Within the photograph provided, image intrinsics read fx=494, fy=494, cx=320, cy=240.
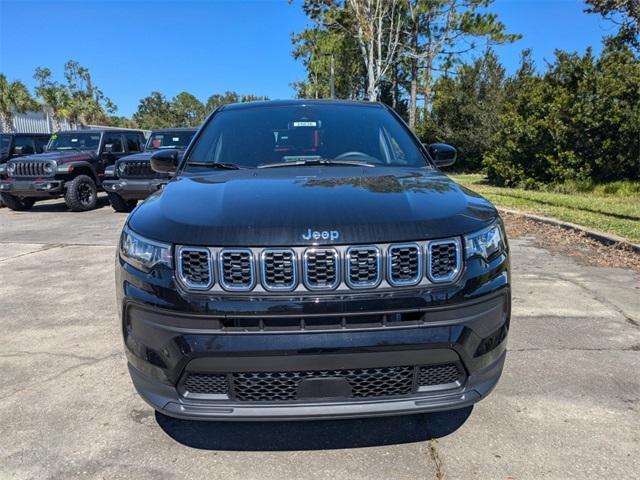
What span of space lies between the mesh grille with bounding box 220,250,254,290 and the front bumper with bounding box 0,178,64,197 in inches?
451

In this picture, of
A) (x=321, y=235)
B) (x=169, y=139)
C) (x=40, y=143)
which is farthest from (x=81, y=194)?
(x=321, y=235)

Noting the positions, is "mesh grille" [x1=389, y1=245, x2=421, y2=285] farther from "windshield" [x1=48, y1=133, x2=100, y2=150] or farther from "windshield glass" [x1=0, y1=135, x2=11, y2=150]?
"windshield glass" [x1=0, y1=135, x2=11, y2=150]

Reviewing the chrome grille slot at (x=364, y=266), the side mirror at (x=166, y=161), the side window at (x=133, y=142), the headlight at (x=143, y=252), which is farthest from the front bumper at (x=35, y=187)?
the chrome grille slot at (x=364, y=266)

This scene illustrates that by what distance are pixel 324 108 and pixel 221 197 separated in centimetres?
169

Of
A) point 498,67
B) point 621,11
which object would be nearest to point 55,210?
point 621,11

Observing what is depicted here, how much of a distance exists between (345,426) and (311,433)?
19cm

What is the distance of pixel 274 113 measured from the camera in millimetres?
3678

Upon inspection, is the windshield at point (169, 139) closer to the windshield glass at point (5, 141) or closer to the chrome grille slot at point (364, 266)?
the windshield glass at point (5, 141)

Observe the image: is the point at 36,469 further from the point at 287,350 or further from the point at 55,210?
the point at 55,210

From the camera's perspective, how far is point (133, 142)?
1391cm

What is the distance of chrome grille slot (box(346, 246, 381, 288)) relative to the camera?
1948 mm

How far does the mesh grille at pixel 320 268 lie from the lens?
1.94 metres

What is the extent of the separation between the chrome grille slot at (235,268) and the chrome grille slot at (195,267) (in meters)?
0.05

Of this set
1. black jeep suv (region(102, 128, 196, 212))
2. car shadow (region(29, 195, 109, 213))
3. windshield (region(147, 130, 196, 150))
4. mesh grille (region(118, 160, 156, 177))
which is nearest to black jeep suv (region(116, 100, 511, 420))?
black jeep suv (region(102, 128, 196, 212))
